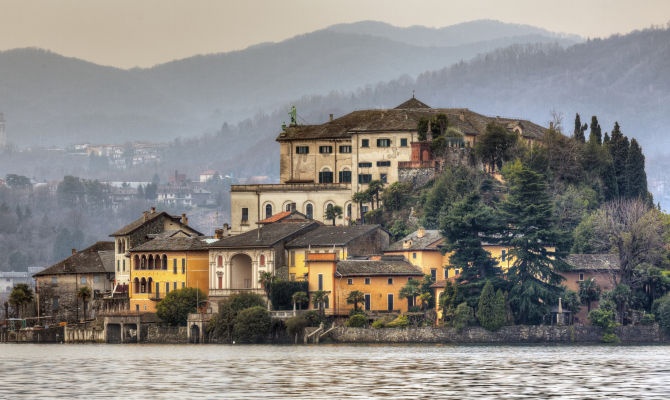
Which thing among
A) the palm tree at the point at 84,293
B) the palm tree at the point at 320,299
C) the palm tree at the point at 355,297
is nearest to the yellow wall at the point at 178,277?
the palm tree at the point at 84,293

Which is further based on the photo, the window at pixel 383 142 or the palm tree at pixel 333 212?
the window at pixel 383 142

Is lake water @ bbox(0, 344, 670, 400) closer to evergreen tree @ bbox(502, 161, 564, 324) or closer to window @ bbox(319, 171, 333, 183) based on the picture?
evergreen tree @ bbox(502, 161, 564, 324)

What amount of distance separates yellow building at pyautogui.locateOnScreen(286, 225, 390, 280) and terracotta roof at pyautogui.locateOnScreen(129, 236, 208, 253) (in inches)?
346

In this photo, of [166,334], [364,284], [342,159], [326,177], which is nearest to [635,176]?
[342,159]

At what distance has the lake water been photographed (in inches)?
2584

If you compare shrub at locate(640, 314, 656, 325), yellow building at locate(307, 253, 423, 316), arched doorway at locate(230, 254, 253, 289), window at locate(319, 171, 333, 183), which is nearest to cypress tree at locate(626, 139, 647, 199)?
shrub at locate(640, 314, 656, 325)

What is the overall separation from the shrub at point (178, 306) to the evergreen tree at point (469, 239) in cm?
2084

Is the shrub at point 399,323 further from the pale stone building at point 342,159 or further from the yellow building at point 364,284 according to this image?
the pale stone building at point 342,159

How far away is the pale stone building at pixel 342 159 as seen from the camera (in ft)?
439

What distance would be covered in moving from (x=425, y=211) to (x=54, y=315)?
3496 cm

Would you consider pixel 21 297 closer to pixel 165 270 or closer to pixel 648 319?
pixel 165 270

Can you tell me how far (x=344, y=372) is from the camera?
76.7 metres

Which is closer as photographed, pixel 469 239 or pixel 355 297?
pixel 469 239

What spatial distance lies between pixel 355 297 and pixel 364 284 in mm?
1339
